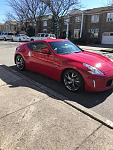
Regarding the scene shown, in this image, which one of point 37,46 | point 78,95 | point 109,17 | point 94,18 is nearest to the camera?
point 78,95

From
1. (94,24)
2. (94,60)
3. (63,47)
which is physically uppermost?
(94,24)

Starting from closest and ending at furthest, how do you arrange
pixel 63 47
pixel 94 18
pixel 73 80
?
pixel 73 80
pixel 63 47
pixel 94 18

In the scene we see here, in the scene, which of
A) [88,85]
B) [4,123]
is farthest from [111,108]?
[4,123]

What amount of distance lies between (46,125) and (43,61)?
2954mm

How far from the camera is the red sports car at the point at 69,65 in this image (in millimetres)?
4637

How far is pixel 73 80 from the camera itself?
16.3 ft

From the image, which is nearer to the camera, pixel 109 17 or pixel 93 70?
pixel 93 70

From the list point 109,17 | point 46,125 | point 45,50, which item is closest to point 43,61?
point 45,50

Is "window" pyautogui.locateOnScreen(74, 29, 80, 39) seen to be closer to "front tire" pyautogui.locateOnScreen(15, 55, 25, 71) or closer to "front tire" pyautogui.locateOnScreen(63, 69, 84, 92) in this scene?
"front tire" pyautogui.locateOnScreen(15, 55, 25, 71)

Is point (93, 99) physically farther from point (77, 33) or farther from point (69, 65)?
point (77, 33)

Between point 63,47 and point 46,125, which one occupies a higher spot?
point 63,47

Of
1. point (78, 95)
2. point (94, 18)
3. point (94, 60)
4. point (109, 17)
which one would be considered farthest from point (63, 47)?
point (94, 18)

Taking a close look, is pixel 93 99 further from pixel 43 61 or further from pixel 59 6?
pixel 59 6

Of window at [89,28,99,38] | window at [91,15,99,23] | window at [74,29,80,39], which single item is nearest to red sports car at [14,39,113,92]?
window at [89,28,99,38]
